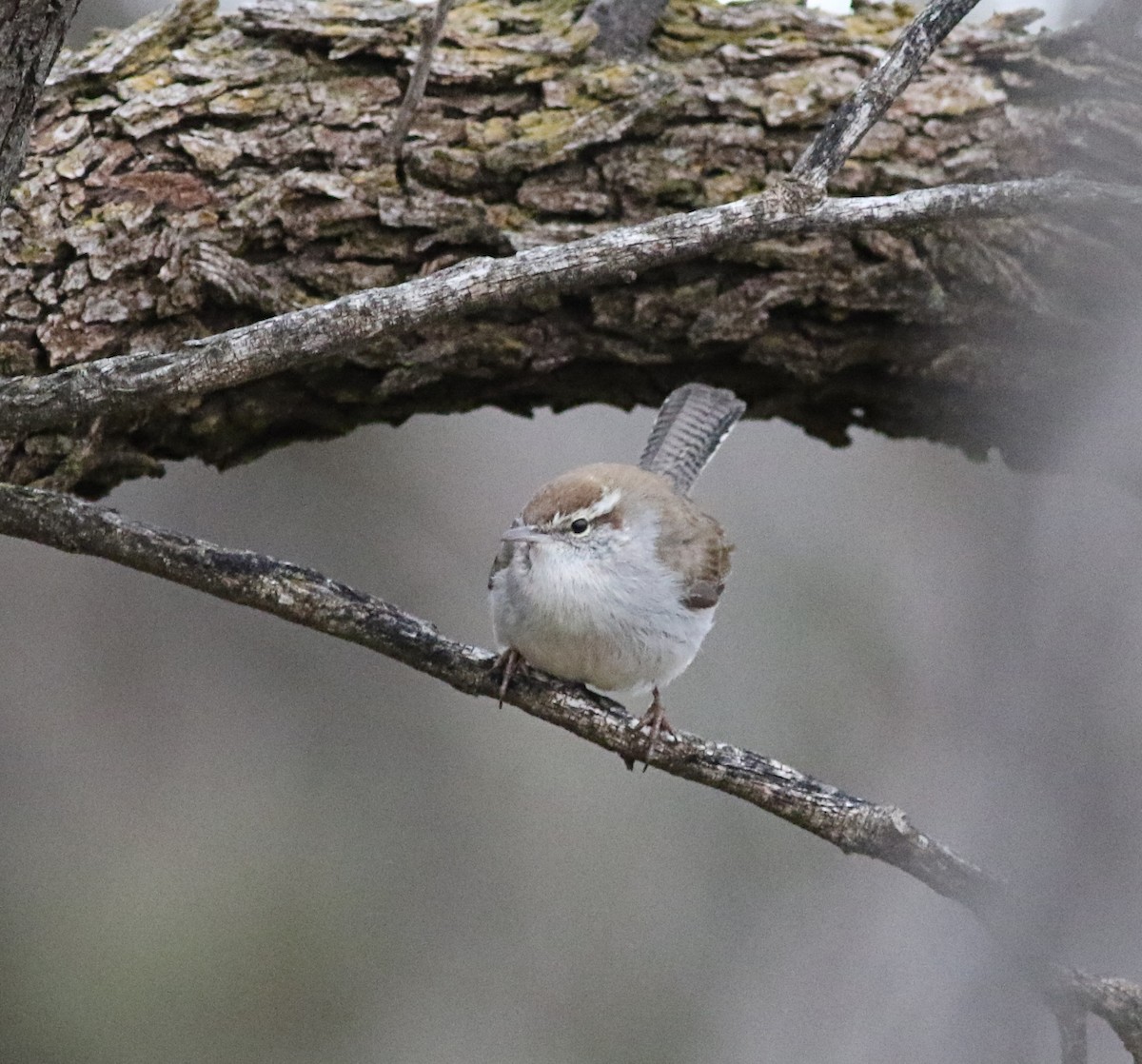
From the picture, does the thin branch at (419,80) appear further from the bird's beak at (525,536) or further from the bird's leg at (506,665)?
the bird's leg at (506,665)

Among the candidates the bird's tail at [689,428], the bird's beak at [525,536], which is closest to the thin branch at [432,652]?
the bird's beak at [525,536]

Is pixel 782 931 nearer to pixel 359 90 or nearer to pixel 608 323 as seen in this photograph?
pixel 608 323

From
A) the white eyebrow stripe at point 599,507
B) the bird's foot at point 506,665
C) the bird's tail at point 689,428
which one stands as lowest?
the bird's foot at point 506,665

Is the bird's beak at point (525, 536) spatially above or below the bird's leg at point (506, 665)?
above

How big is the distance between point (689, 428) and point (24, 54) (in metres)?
2.19

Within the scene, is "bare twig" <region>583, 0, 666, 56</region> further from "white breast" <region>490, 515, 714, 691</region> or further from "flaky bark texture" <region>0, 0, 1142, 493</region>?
"white breast" <region>490, 515, 714, 691</region>

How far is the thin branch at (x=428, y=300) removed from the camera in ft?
8.70

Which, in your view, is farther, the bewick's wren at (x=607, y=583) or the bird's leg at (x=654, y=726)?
the bewick's wren at (x=607, y=583)

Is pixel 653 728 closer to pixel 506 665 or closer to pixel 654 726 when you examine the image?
pixel 654 726

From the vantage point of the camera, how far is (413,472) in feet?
19.3

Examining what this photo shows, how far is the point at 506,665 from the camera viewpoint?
3.16 meters

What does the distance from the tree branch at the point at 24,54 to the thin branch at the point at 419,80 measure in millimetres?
1021

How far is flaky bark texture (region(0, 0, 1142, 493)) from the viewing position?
350 centimetres

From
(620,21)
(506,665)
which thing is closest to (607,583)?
(506,665)
